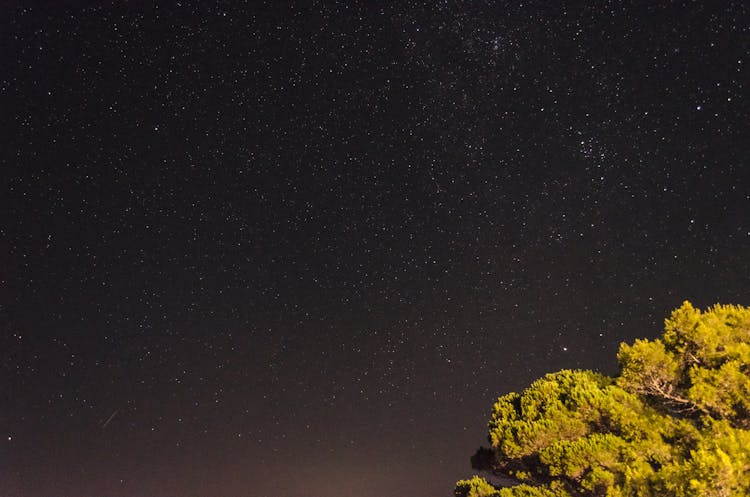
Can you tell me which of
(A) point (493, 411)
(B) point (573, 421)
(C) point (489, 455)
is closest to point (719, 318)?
(B) point (573, 421)

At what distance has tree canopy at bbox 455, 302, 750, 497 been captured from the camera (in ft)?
33.9

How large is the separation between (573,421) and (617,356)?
1634 millimetres

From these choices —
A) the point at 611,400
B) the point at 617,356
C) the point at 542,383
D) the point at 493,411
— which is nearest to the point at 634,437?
the point at 611,400

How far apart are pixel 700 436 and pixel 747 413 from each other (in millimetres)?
925

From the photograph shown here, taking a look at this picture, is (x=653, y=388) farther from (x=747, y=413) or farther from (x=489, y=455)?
(x=489, y=455)

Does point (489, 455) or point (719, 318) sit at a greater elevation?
point (719, 318)

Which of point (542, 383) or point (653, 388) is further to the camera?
point (542, 383)

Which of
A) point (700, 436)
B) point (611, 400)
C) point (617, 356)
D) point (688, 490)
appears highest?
Result: point (617, 356)

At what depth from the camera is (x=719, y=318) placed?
11.2 m

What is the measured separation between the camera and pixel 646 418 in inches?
450

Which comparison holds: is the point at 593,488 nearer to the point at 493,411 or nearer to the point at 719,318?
the point at 493,411

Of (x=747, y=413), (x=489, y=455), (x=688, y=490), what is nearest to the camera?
(x=688, y=490)

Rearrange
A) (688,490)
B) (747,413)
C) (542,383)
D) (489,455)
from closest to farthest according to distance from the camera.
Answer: (688,490) → (747,413) → (542,383) → (489,455)

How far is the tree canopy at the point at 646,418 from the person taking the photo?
10.3 metres
